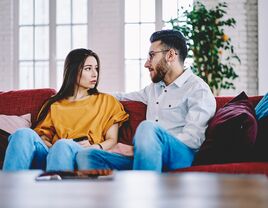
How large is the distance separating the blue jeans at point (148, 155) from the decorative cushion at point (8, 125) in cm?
62

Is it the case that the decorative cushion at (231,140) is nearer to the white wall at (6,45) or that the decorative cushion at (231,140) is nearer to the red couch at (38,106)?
the red couch at (38,106)

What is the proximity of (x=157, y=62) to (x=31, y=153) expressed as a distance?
3.24 feet

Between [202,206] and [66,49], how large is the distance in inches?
226

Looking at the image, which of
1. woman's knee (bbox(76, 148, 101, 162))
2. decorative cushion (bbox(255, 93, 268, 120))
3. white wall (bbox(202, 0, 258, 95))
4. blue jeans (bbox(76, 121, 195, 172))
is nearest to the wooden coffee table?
blue jeans (bbox(76, 121, 195, 172))

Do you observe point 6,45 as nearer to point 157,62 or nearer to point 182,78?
point 157,62

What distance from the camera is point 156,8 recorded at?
6.61 meters

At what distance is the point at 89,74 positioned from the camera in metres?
3.20

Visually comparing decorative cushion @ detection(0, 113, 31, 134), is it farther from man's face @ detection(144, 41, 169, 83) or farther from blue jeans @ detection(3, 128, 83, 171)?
man's face @ detection(144, 41, 169, 83)

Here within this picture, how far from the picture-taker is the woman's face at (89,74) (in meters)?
3.20

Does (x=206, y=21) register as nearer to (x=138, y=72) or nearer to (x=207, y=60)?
(x=207, y=60)

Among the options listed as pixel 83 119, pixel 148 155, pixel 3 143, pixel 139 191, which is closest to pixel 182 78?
pixel 83 119

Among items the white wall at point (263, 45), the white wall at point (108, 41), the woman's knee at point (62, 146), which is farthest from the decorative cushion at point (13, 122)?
the white wall at point (263, 45)

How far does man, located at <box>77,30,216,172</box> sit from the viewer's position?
8.13 feet

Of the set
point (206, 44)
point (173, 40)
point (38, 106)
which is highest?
point (206, 44)
